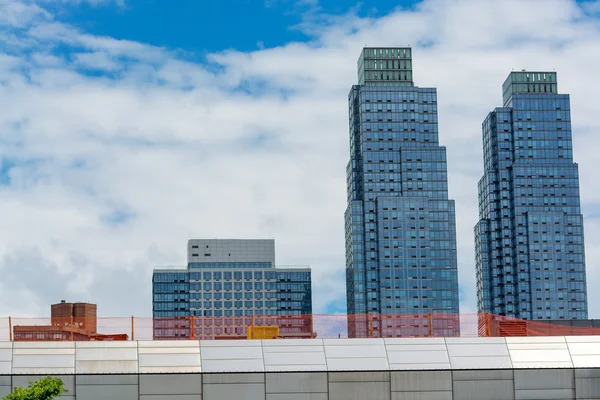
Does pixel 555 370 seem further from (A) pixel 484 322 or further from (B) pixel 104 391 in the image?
(B) pixel 104 391

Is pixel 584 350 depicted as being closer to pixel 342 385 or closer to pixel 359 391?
pixel 359 391

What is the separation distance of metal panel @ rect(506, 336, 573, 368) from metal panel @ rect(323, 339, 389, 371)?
675cm

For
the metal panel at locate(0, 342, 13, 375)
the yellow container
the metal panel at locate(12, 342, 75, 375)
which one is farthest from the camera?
the yellow container

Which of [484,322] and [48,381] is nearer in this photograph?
[48,381]

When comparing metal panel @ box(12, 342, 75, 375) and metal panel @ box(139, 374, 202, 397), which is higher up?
metal panel @ box(12, 342, 75, 375)

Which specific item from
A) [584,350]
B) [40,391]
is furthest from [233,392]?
[584,350]

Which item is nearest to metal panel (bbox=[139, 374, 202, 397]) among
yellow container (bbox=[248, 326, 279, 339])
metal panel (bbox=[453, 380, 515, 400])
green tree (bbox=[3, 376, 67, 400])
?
yellow container (bbox=[248, 326, 279, 339])

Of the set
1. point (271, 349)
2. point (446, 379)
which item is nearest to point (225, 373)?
point (271, 349)

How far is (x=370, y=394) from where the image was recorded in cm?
5809

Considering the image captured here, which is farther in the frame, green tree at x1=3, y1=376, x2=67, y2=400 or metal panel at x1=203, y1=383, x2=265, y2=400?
metal panel at x1=203, y1=383, x2=265, y2=400

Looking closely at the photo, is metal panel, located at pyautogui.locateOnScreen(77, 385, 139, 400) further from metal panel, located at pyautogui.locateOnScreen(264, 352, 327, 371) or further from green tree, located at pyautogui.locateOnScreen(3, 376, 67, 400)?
metal panel, located at pyautogui.locateOnScreen(264, 352, 327, 371)

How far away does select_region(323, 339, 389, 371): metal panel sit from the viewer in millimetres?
58562

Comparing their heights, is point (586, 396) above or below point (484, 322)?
below

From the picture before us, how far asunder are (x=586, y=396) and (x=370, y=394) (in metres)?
10.9
